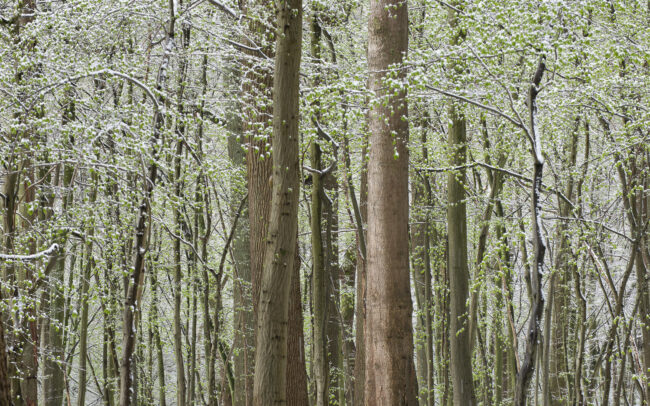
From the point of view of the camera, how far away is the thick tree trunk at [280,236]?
4.42 metres

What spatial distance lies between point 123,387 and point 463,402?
4.17 m

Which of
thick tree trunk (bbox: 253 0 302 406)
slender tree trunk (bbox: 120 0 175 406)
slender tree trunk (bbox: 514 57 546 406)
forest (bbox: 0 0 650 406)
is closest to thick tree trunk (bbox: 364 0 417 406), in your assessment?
forest (bbox: 0 0 650 406)

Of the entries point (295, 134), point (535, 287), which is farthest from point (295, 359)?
point (295, 134)

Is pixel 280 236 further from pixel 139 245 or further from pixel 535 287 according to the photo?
pixel 139 245

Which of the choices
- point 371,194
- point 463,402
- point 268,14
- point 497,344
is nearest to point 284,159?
point 371,194

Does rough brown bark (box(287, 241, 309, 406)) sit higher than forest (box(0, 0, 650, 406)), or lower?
lower

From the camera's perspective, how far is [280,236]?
14.5ft

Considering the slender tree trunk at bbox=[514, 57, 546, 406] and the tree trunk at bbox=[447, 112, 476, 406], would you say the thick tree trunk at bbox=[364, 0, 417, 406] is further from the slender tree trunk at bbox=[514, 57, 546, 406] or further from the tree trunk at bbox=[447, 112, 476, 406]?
the tree trunk at bbox=[447, 112, 476, 406]

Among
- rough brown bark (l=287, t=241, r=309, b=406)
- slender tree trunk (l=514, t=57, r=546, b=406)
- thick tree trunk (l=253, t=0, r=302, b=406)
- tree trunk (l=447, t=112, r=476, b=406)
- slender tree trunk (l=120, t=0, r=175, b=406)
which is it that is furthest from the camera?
tree trunk (l=447, t=112, r=476, b=406)

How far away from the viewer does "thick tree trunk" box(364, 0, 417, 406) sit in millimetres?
6312

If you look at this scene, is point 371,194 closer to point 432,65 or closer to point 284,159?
point 432,65

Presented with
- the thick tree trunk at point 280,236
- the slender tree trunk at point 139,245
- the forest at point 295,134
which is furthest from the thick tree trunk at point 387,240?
the slender tree trunk at point 139,245

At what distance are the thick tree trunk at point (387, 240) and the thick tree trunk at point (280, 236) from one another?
→ 1.78 m

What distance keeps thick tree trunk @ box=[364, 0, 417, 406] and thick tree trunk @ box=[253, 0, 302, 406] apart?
1782 mm
